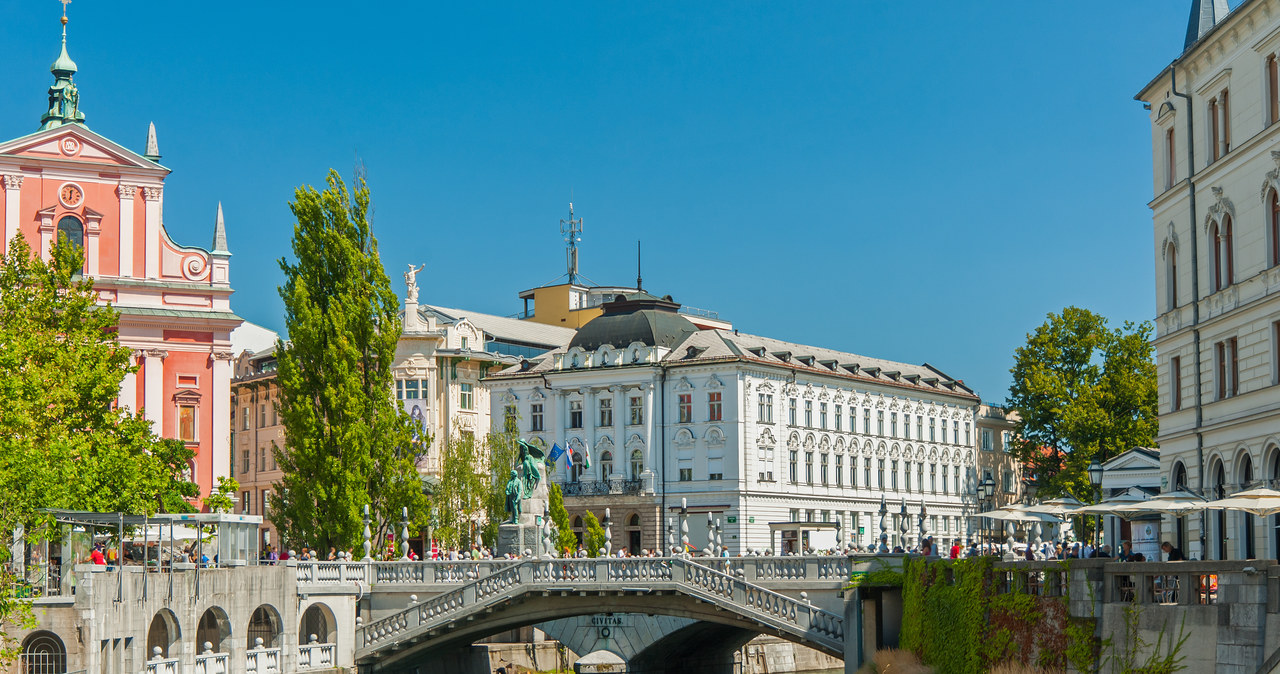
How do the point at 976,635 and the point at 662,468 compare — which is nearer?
the point at 976,635

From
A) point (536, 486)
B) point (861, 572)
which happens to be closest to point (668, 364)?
point (536, 486)

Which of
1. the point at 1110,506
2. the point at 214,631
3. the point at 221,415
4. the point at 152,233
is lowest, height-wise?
the point at 214,631

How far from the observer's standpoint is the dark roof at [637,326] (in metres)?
96.5

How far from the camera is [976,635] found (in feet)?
134

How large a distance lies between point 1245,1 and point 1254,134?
3.48 m

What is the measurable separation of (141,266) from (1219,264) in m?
41.5

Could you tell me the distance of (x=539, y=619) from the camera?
2124 inches

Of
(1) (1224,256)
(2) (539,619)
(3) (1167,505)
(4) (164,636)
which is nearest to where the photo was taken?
(3) (1167,505)

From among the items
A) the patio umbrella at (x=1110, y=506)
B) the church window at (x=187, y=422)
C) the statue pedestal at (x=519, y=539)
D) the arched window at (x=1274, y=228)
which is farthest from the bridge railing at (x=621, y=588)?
the church window at (x=187, y=422)

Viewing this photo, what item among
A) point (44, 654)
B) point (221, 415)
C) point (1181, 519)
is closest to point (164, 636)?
point (44, 654)

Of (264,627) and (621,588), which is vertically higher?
(621,588)

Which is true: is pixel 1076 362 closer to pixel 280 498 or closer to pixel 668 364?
pixel 668 364

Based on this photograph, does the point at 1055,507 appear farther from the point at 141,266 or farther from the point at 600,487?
the point at 600,487

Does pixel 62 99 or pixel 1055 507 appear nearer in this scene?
pixel 1055 507
